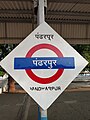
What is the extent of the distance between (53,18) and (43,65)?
783 cm

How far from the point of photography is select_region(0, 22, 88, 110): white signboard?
3045mm

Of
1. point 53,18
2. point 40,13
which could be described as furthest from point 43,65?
point 53,18

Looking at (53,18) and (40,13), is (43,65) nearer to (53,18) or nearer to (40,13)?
(40,13)

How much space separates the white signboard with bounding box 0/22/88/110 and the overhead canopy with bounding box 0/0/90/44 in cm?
448

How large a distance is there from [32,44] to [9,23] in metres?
8.58

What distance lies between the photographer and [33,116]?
1096 centimetres

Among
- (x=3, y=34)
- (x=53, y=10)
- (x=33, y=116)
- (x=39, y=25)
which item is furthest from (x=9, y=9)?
(x=39, y=25)

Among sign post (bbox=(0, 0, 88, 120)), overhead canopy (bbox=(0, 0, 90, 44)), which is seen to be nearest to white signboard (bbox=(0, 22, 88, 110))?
sign post (bbox=(0, 0, 88, 120))

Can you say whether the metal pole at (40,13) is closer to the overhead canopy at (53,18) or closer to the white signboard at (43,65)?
the white signboard at (43,65)

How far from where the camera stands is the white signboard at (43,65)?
304cm

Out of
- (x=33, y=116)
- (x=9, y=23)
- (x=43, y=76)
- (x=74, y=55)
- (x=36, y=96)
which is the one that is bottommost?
(x=33, y=116)

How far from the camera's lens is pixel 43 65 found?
3084mm

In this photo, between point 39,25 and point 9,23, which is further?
point 9,23

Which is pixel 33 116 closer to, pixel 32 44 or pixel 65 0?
pixel 65 0
